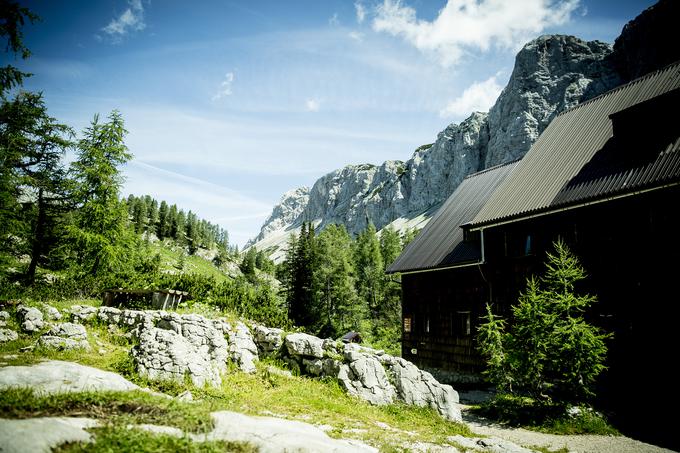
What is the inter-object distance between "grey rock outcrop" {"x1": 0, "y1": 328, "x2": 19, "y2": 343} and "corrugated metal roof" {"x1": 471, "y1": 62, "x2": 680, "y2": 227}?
21390 millimetres

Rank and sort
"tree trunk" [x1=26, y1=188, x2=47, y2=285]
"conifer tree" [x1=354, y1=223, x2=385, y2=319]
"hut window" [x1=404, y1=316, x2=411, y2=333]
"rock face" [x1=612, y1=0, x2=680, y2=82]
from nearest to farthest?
"hut window" [x1=404, y1=316, x2=411, y2=333]
"tree trunk" [x1=26, y1=188, x2=47, y2=285]
"conifer tree" [x1=354, y1=223, x2=385, y2=319]
"rock face" [x1=612, y1=0, x2=680, y2=82]

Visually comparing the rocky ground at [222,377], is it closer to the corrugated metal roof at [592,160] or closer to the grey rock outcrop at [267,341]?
the grey rock outcrop at [267,341]

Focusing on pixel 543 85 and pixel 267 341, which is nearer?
pixel 267 341

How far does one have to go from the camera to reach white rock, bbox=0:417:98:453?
427 centimetres

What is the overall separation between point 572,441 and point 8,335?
63.6 ft

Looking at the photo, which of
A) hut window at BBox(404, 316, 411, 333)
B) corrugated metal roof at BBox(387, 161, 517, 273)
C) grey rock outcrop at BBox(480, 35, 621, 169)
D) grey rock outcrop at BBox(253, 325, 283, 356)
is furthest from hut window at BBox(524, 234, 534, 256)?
grey rock outcrop at BBox(480, 35, 621, 169)

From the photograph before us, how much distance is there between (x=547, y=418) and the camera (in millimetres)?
13578

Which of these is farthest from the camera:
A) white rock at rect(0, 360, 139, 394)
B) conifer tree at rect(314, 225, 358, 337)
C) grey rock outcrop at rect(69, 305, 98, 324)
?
conifer tree at rect(314, 225, 358, 337)

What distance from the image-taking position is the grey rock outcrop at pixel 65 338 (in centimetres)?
1224

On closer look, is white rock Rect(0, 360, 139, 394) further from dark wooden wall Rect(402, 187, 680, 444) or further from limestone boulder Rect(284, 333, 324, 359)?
dark wooden wall Rect(402, 187, 680, 444)

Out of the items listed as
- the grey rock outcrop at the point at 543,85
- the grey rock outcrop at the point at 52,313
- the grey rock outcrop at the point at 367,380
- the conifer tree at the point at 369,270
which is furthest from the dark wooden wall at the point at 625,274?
the grey rock outcrop at the point at 543,85

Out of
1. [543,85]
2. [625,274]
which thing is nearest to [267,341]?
[625,274]

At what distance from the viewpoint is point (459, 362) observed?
22.1 m

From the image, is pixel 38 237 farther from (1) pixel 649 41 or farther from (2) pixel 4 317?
(1) pixel 649 41
